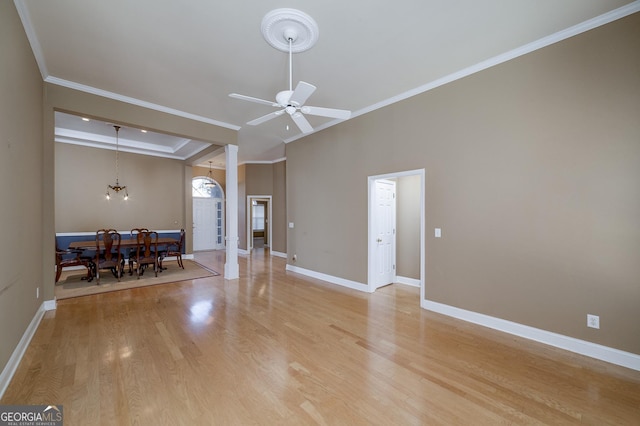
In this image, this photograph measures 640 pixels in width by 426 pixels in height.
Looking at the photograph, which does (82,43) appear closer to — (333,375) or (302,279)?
(333,375)

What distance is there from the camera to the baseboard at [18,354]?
1.96 metres

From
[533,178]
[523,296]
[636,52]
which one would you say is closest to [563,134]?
[533,178]

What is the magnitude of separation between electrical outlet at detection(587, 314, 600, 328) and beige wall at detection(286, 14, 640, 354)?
4cm

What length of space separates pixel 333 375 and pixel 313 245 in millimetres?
3620

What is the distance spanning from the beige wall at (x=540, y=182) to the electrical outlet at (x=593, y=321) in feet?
0.13

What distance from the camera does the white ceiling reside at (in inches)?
92.7

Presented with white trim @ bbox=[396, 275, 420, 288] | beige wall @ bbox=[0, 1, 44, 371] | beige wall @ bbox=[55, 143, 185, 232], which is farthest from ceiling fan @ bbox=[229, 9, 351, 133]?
beige wall @ bbox=[55, 143, 185, 232]

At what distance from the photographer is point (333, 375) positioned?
2.19 metres

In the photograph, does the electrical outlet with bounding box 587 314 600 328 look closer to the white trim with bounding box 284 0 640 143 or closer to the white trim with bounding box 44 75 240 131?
the white trim with bounding box 284 0 640 143

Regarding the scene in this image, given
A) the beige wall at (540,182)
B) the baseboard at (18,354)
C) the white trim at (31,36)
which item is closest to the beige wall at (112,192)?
the white trim at (31,36)

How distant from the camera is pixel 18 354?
2352 millimetres

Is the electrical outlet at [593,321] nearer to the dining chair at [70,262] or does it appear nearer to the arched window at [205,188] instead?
the dining chair at [70,262]

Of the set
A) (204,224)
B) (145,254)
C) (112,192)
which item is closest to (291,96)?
(145,254)

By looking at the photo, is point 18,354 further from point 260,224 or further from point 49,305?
point 260,224
